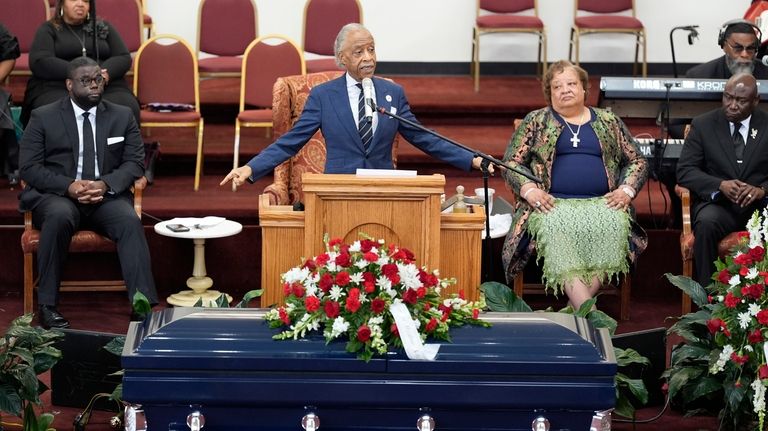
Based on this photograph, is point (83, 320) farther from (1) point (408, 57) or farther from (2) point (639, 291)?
(1) point (408, 57)

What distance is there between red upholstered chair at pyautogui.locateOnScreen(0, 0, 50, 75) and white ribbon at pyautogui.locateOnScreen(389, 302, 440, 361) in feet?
19.3

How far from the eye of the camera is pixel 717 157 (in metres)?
6.49

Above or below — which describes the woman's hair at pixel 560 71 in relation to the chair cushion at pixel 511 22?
below

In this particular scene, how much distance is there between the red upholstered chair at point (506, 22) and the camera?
1002 centimetres

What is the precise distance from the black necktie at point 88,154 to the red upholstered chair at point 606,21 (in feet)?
15.1

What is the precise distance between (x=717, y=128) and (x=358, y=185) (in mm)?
2676

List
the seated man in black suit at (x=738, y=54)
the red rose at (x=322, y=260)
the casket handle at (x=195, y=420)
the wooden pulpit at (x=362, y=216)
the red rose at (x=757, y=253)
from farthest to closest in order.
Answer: the seated man in black suit at (x=738, y=54)
the red rose at (x=757, y=253)
the wooden pulpit at (x=362, y=216)
the red rose at (x=322, y=260)
the casket handle at (x=195, y=420)

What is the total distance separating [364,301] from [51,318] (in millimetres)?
2912

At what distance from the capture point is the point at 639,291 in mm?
7172

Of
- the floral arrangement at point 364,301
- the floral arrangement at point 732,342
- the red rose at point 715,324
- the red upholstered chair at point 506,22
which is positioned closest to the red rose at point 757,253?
the floral arrangement at point 732,342

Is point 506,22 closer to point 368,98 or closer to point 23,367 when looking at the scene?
point 368,98

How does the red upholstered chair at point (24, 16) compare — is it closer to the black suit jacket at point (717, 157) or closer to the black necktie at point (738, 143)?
the black suit jacket at point (717, 157)

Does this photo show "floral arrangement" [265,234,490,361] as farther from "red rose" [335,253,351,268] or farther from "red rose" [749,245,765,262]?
"red rose" [749,245,765,262]

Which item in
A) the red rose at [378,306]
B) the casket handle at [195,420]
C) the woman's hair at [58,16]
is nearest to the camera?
the casket handle at [195,420]
